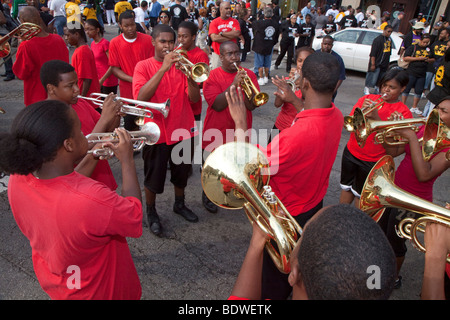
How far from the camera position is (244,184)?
1.70 meters

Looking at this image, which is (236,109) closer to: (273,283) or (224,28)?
(273,283)

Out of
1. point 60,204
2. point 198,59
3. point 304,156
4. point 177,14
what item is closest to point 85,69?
point 198,59

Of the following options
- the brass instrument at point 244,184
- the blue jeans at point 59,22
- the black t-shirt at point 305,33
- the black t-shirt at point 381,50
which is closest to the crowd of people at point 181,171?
the brass instrument at point 244,184

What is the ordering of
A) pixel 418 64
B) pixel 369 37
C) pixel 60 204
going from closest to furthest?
pixel 60 204
pixel 418 64
pixel 369 37

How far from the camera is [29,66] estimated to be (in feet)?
13.2

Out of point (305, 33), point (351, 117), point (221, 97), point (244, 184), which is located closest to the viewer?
point (244, 184)

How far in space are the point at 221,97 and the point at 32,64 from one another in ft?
8.80

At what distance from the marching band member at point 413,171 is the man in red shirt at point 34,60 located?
4.19 metres

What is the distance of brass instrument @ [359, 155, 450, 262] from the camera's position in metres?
1.84

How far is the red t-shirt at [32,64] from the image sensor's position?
3.98 meters

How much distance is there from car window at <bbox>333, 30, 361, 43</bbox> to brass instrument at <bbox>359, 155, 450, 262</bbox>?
32.2 feet

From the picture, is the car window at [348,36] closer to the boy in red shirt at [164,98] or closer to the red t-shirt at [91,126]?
the boy in red shirt at [164,98]

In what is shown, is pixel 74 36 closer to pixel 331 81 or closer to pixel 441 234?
pixel 331 81

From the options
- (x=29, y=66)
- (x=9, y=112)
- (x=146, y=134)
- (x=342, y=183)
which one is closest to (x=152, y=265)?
(x=146, y=134)
